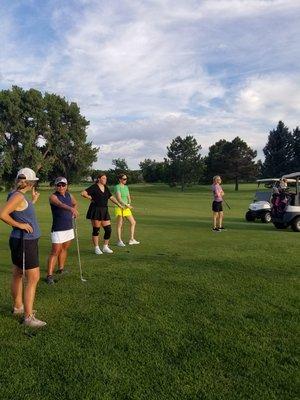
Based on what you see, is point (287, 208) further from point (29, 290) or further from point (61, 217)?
point (29, 290)

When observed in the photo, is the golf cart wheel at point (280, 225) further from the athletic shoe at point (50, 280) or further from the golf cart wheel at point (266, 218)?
the athletic shoe at point (50, 280)

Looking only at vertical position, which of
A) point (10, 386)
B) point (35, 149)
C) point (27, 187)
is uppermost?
point (35, 149)

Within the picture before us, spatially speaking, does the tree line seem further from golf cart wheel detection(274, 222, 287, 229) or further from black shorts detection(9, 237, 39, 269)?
black shorts detection(9, 237, 39, 269)

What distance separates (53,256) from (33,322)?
109 inches

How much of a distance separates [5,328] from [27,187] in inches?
71.2

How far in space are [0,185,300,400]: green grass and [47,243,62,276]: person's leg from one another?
0.92 ft

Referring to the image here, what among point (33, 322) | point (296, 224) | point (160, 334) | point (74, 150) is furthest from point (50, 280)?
point (74, 150)

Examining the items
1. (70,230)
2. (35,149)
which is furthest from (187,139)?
(70,230)

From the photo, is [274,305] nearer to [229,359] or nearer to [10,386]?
[229,359]

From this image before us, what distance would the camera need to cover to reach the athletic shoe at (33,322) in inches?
222

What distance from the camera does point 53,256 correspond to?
8344 mm

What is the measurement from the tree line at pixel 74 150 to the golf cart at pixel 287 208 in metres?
48.6

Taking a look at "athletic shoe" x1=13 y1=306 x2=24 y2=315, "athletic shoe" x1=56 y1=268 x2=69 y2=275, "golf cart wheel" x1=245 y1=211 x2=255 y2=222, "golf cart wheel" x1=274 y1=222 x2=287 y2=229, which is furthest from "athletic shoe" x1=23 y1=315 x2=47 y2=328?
"golf cart wheel" x1=245 y1=211 x2=255 y2=222

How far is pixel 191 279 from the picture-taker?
7785mm
